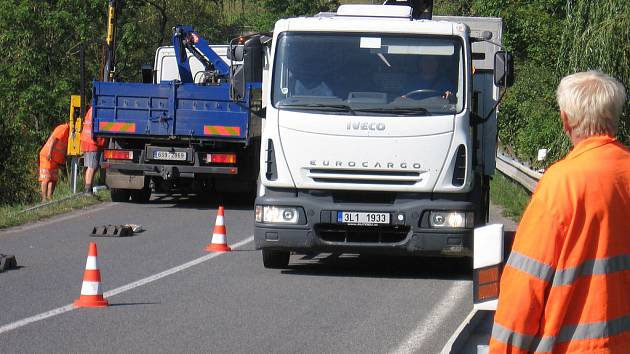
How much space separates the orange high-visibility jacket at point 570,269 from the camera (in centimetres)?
370

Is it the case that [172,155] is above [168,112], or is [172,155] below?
below

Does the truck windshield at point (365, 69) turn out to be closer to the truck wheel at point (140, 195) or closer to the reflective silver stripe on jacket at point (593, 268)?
the reflective silver stripe on jacket at point (593, 268)

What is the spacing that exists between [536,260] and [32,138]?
32628mm

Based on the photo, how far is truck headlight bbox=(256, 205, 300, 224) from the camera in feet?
39.0

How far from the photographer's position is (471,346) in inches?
298

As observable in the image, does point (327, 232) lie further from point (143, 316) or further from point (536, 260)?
point (536, 260)

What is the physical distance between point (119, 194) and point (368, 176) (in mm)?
10959

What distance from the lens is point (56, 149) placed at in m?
23.3

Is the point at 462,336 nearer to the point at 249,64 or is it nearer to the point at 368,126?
the point at 368,126

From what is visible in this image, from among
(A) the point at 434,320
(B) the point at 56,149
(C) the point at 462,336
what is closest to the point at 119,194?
(B) the point at 56,149

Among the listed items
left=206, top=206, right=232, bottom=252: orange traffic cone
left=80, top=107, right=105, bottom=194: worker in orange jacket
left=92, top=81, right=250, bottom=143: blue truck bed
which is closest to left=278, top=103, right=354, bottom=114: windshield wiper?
left=206, top=206, right=232, bottom=252: orange traffic cone

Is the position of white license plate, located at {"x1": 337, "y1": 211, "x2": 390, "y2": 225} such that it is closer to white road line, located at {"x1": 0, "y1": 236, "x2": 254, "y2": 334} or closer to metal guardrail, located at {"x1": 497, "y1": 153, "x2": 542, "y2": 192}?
white road line, located at {"x1": 0, "y1": 236, "x2": 254, "y2": 334}

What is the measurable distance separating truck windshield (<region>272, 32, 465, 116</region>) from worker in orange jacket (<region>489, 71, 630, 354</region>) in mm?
8045

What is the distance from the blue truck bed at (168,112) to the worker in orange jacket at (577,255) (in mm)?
16365
